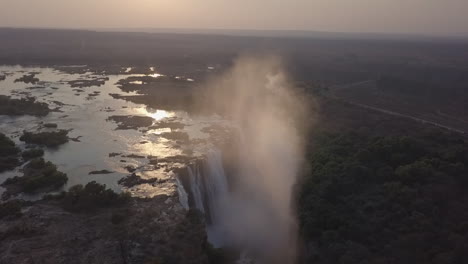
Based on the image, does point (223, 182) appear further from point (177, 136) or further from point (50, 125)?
point (50, 125)

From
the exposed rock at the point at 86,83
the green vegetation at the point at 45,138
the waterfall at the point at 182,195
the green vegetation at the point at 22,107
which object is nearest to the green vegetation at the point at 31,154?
the green vegetation at the point at 45,138

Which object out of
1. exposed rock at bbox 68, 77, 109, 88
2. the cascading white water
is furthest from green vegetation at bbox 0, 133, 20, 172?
exposed rock at bbox 68, 77, 109, 88

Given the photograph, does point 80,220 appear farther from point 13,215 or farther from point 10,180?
point 10,180

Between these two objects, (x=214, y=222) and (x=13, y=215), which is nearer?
(x=13, y=215)

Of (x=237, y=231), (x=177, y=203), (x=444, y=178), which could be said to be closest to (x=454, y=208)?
(x=444, y=178)

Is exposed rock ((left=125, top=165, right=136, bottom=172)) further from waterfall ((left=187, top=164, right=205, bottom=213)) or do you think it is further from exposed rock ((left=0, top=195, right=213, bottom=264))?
exposed rock ((left=0, top=195, right=213, bottom=264))
